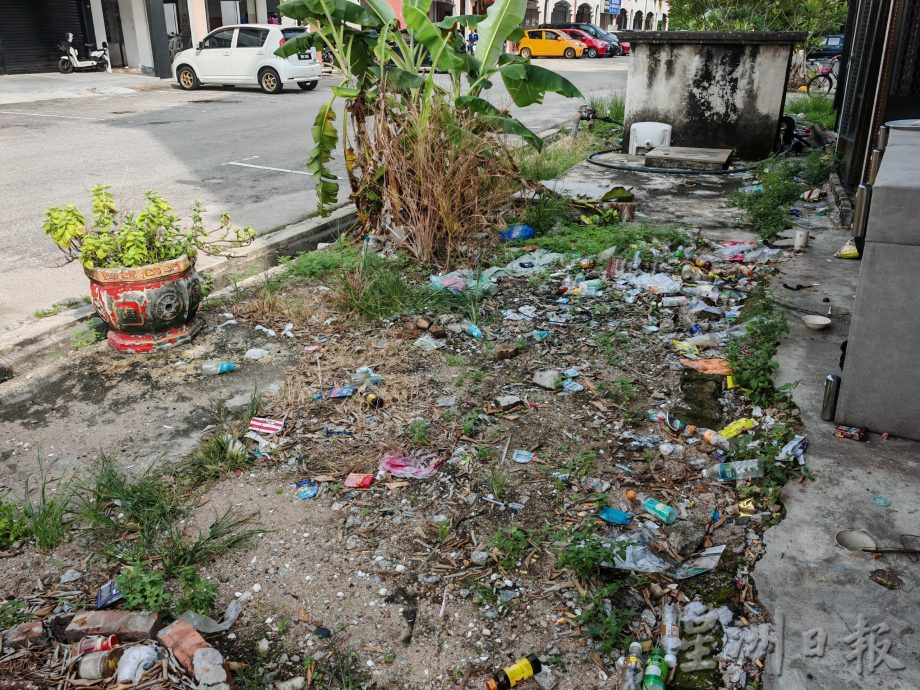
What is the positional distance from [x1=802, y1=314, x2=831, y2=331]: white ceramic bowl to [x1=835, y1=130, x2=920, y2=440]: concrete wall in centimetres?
125

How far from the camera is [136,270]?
464cm

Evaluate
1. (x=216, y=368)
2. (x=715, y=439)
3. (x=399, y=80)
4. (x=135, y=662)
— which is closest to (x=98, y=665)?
(x=135, y=662)

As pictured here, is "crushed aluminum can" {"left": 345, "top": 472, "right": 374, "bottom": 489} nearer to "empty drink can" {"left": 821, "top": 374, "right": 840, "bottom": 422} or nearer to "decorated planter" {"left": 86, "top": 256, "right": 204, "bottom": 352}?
"decorated planter" {"left": 86, "top": 256, "right": 204, "bottom": 352}

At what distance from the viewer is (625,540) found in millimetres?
3021

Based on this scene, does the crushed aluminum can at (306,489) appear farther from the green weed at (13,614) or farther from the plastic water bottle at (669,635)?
the plastic water bottle at (669,635)

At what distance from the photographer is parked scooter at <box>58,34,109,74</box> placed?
85.5 feet

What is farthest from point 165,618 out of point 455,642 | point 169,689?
point 455,642

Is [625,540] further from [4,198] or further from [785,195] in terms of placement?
[4,198]

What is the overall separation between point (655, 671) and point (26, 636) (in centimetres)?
212

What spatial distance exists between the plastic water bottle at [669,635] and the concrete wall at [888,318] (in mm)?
1513

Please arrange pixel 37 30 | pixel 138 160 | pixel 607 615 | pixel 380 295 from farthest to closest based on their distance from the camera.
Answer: pixel 37 30
pixel 138 160
pixel 380 295
pixel 607 615

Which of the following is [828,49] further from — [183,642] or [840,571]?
[183,642]

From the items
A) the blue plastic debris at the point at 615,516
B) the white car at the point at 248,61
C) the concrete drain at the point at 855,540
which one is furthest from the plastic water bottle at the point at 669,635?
the white car at the point at 248,61

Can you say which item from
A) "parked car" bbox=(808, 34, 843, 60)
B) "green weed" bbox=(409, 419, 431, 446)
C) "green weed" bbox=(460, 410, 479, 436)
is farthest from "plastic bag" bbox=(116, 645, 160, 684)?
"parked car" bbox=(808, 34, 843, 60)
